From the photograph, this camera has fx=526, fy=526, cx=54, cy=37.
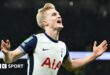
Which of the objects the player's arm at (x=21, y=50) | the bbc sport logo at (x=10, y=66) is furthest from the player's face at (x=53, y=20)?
the bbc sport logo at (x=10, y=66)

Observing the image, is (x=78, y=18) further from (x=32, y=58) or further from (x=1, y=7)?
(x=32, y=58)

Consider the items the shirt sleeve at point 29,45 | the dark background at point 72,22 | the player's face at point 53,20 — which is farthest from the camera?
the dark background at point 72,22

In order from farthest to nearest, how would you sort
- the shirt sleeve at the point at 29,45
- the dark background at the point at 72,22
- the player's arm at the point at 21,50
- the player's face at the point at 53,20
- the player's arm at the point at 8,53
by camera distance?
the dark background at the point at 72,22
the player's face at the point at 53,20
the shirt sleeve at the point at 29,45
the player's arm at the point at 21,50
the player's arm at the point at 8,53

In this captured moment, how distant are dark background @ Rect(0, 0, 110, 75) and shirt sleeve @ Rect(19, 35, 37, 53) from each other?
192cm

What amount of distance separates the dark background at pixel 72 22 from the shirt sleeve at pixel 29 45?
192 centimetres

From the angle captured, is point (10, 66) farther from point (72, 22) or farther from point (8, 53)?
point (8, 53)

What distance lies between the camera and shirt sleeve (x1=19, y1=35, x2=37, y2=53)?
4750 millimetres

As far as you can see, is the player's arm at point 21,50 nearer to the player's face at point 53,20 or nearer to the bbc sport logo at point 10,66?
the player's face at point 53,20

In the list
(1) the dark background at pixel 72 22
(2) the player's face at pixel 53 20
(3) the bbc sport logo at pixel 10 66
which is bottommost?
(3) the bbc sport logo at pixel 10 66

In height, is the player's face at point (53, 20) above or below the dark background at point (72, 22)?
above

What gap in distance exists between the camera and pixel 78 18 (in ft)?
22.6

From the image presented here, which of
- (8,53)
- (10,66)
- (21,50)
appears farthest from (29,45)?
(10,66)

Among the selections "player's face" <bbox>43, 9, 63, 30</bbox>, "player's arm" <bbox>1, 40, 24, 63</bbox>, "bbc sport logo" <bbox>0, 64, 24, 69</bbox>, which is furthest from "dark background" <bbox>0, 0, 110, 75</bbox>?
"player's arm" <bbox>1, 40, 24, 63</bbox>

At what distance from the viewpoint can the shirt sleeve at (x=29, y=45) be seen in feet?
15.6
